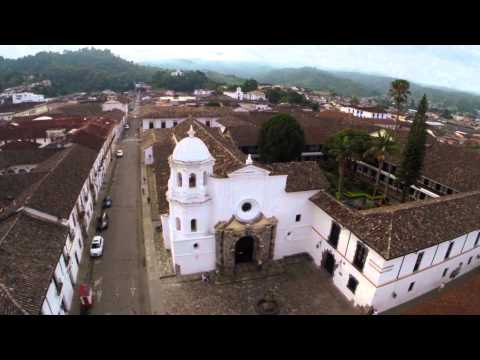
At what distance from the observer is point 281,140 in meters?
39.6

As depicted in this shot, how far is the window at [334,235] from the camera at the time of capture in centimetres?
2322

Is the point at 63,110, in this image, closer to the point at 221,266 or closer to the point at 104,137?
the point at 104,137

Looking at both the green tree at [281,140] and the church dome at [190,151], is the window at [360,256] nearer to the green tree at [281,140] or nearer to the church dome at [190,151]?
the church dome at [190,151]

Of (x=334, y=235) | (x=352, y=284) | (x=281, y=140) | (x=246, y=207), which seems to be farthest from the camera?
(x=281, y=140)

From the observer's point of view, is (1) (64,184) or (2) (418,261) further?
(1) (64,184)

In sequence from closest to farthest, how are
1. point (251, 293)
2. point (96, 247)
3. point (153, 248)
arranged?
point (251, 293) < point (96, 247) < point (153, 248)

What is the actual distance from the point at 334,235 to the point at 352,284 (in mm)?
3799

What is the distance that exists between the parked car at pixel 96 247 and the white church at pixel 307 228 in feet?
18.6

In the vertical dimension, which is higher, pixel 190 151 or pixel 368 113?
pixel 190 151

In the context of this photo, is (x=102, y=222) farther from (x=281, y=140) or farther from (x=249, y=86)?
(x=249, y=86)

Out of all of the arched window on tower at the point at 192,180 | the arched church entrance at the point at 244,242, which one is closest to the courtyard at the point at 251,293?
the arched church entrance at the point at 244,242

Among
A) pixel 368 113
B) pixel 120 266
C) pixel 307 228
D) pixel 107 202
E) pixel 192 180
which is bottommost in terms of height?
pixel 120 266

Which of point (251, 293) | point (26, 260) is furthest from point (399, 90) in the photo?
point (26, 260)

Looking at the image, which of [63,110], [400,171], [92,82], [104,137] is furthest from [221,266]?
[92,82]
